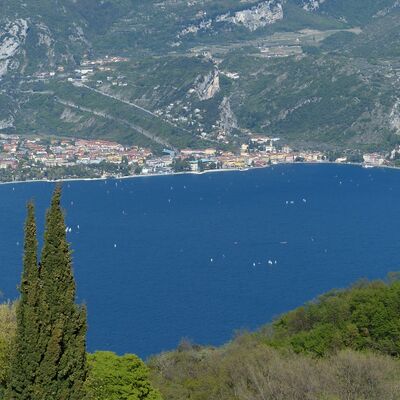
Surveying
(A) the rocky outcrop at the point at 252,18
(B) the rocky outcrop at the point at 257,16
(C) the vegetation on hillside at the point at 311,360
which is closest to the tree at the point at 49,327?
(C) the vegetation on hillside at the point at 311,360

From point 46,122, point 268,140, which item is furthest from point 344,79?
point 46,122

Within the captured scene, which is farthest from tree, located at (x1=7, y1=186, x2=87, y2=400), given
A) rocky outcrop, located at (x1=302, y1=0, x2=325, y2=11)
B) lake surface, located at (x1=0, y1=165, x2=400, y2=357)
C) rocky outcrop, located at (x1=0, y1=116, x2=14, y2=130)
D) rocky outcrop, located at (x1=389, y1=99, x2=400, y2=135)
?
rocky outcrop, located at (x1=302, y1=0, x2=325, y2=11)

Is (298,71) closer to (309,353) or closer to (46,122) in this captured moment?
(46,122)

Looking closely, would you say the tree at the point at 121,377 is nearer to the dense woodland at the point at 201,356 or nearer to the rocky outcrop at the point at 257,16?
the dense woodland at the point at 201,356

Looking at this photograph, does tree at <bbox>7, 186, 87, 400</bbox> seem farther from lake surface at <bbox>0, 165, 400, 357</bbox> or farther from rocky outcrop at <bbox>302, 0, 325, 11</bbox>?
rocky outcrop at <bbox>302, 0, 325, 11</bbox>

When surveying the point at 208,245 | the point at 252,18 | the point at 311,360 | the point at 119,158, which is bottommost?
the point at 311,360

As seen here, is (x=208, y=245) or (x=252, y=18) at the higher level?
(x=252, y=18)

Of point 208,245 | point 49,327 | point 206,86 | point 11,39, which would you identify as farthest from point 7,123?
point 49,327

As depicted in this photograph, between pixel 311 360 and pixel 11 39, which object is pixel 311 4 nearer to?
pixel 11 39
